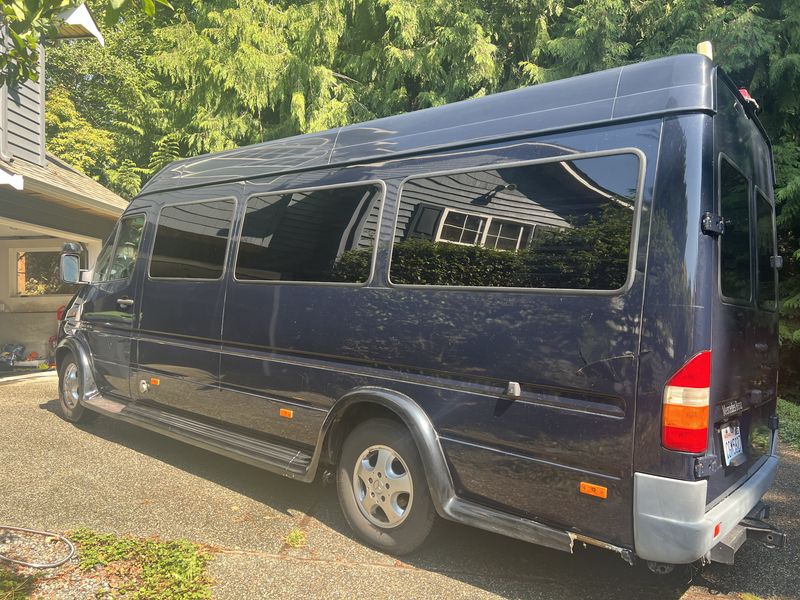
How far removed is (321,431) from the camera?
3965mm

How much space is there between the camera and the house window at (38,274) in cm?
1298

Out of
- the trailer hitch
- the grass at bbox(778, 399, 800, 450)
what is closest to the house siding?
the trailer hitch

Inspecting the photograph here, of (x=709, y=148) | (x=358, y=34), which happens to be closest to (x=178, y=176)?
(x=709, y=148)

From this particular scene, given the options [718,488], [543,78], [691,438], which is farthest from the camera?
[543,78]

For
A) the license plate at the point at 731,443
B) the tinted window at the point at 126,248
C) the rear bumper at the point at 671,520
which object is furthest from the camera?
the tinted window at the point at 126,248

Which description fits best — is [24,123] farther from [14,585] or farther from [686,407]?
[686,407]

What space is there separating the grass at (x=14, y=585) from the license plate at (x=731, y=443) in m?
3.43

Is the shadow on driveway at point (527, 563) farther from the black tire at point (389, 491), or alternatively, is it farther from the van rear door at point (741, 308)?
the van rear door at point (741, 308)

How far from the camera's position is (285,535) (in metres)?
3.96

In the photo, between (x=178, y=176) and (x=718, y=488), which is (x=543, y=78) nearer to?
(x=178, y=176)

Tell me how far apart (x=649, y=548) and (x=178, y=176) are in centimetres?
463

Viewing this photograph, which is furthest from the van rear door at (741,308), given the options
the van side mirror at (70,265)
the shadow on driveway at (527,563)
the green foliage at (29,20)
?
the van side mirror at (70,265)

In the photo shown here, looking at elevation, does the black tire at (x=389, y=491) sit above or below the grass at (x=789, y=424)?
above

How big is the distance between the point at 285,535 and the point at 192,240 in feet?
8.21
